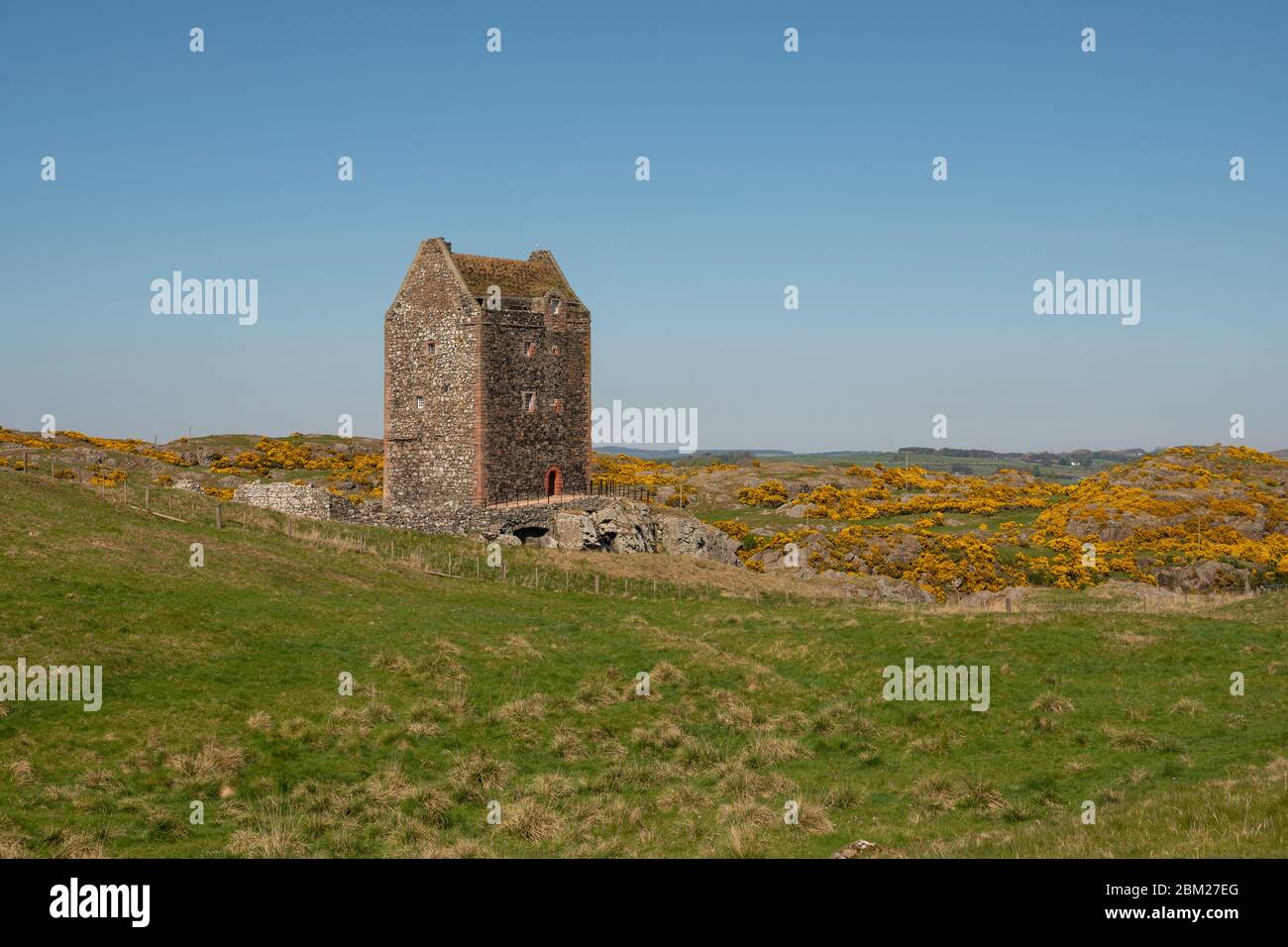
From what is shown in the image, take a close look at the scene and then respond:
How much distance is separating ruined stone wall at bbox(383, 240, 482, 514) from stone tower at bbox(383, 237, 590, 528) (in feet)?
0.18

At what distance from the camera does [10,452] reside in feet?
261

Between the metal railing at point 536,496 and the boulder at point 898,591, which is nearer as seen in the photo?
the boulder at point 898,591

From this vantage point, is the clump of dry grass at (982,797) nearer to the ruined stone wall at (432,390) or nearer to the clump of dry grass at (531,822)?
the clump of dry grass at (531,822)

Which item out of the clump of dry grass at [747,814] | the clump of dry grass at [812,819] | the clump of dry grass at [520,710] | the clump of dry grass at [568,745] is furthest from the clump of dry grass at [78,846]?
the clump of dry grass at [812,819]

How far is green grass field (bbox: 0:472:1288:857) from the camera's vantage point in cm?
1853

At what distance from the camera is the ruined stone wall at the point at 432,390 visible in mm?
55969

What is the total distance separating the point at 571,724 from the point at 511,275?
126ft

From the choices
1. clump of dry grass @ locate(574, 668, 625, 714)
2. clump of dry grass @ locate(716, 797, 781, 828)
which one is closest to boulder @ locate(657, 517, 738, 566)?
clump of dry grass @ locate(574, 668, 625, 714)

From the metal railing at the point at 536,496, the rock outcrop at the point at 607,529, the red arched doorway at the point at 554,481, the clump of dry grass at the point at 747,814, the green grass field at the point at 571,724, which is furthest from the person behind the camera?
the red arched doorway at the point at 554,481

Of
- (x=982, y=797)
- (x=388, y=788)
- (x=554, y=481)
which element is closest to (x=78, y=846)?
(x=388, y=788)

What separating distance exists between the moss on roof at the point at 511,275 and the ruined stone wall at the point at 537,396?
1321 mm

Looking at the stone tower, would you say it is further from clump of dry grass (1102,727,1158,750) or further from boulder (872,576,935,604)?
clump of dry grass (1102,727,1158,750)
